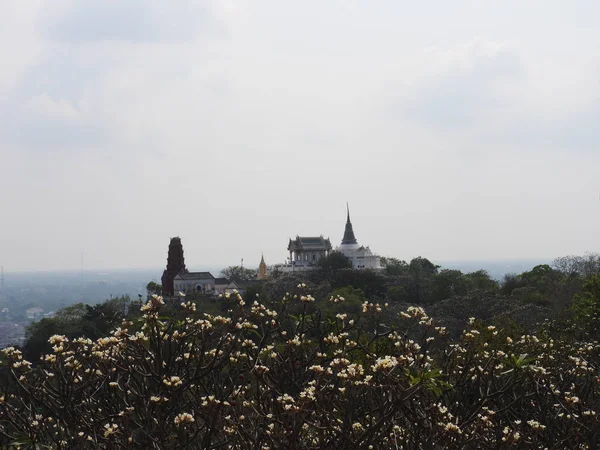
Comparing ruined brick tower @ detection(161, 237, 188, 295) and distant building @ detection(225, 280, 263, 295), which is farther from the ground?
ruined brick tower @ detection(161, 237, 188, 295)

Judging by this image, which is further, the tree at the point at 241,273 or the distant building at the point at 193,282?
the tree at the point at 241,273

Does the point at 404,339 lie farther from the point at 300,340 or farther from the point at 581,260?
the point at 581,260

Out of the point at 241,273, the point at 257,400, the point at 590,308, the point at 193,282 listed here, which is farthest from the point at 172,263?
the point at 257,400

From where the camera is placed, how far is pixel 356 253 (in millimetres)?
106312

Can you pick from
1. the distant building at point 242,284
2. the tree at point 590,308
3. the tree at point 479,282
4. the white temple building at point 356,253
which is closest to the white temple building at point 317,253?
the white temple building at point 356,253

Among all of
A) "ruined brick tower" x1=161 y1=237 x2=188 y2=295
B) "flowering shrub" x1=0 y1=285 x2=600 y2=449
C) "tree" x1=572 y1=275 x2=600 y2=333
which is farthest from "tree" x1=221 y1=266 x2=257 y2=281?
"flowering shrub" x1=0 y1=285 x2=600 y2=449

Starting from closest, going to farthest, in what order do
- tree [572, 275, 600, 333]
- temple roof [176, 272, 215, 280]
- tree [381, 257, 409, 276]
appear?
tree [572, 275, 600, 333] → temple roof [176, 272, 215, 280] → tree [381, 257, 409, 276]

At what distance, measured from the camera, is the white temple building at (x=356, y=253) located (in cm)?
10438

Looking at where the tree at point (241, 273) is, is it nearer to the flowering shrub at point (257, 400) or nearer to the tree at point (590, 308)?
the tree at point (590, 308)

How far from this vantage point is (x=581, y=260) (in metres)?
82.2

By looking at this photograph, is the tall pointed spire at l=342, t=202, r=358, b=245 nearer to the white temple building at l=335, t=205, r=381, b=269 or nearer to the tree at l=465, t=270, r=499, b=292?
the white temple building at l=335, t=205, r=381, b=269

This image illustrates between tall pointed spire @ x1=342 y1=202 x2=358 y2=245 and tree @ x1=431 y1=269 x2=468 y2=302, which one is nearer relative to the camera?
tree @ x1=431 y1=269 x2=468 y2=302

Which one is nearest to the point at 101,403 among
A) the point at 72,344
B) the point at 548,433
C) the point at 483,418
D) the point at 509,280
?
the point at 72,344

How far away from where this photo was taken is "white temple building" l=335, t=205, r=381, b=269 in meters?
104
